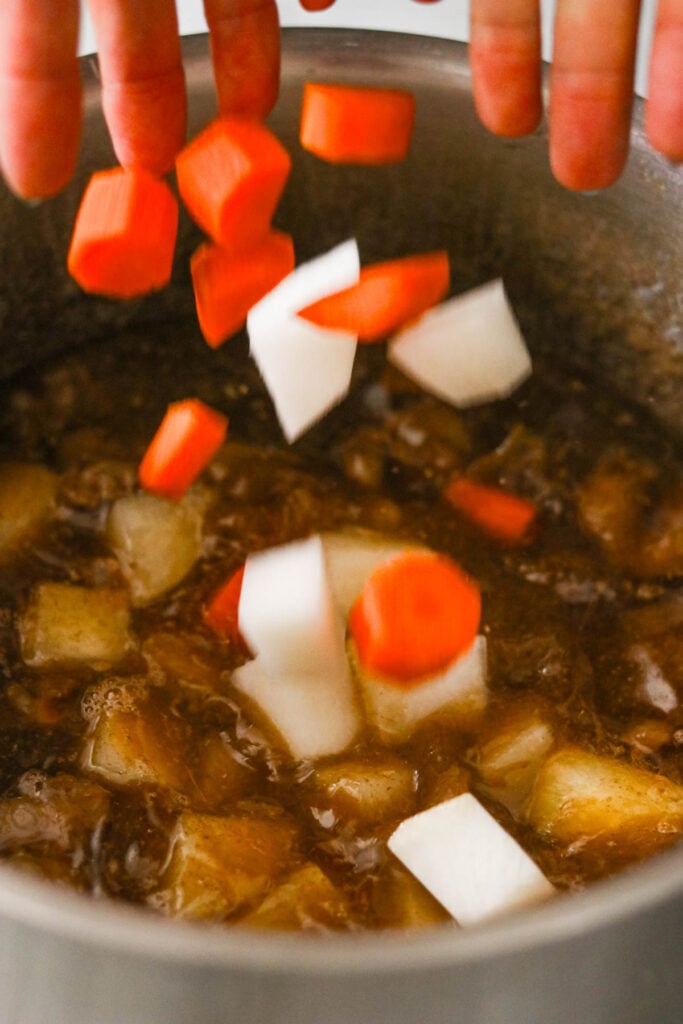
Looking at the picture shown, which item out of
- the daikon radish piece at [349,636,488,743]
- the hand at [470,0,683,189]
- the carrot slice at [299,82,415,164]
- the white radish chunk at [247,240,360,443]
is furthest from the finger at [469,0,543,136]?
the daikon radish piece at [349,636,488,743]

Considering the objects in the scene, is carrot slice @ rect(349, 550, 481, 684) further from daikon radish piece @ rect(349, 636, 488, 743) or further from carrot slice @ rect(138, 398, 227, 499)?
carrot slice @ rect(138, 398, 227, 499)

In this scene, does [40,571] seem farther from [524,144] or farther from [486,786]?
[524,144]

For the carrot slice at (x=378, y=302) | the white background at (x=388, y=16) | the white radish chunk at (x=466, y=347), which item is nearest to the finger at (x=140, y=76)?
the carrot slice at (x=378, y=302)

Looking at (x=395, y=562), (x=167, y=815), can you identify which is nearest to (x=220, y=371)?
(x=395, y=562)

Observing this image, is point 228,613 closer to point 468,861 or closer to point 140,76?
point 468,861

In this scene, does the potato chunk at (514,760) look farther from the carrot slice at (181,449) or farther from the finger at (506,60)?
the finger at (506,60)

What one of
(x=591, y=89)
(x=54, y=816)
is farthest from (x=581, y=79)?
(x=54, y=816)
